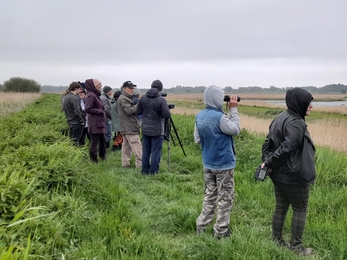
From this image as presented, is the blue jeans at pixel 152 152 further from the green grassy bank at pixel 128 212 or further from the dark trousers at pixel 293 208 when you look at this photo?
the dark trousers at pixel 293 208

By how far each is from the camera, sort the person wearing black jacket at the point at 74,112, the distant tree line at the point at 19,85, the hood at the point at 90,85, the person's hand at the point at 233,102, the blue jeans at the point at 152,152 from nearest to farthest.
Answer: the person's hand at the point at 233,102 → the blue jeans at the point at 152,152 → the hood at the point at 90,85 → the person wearing black jacket at the point at 74,112 → the distant tree line at the point at 19,85

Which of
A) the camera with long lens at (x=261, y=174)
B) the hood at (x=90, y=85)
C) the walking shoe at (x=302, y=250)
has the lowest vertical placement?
the walking shoe at (x=302, y=250)

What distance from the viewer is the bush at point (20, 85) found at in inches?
1815

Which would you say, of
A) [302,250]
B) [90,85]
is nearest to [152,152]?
[90,85]

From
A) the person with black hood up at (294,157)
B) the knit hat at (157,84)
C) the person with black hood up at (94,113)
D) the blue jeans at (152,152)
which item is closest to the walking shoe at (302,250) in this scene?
the person with black hood up at (294,157)

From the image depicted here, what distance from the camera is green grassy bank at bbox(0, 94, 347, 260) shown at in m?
2.84

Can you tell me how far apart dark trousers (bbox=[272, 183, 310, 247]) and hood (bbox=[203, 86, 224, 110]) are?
1.03 metres

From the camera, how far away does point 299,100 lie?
9.50 ft

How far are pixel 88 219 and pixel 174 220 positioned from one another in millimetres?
A: 1051

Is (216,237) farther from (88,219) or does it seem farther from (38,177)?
(38,177)

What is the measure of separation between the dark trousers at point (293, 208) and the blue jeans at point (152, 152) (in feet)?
10.2

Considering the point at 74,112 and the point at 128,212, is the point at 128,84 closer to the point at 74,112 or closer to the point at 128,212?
the point at 74,112

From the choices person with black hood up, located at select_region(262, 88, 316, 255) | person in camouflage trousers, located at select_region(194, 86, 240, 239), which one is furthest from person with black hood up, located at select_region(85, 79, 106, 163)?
person with black hood up, located at select_region(262, 88, 316, 255)

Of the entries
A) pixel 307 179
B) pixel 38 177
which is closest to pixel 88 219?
pixel 38 177
